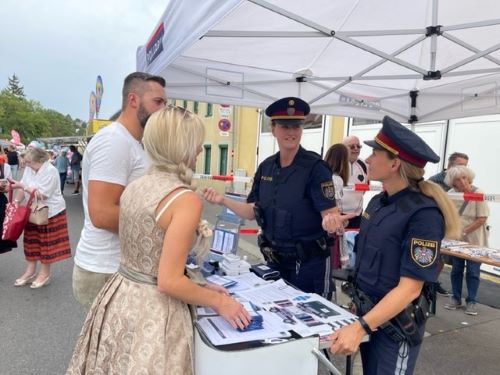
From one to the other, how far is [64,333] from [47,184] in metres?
1.89

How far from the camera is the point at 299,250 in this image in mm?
2320

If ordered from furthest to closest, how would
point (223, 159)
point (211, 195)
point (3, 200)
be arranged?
1. point (223, 159)
2. point (3, 200)
3. point (211, 195)

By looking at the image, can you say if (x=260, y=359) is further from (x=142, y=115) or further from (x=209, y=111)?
(x=209, y=111)

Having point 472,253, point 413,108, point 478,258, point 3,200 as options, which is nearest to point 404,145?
point 478,258

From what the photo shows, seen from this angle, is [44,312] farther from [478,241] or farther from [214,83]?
[478,241]

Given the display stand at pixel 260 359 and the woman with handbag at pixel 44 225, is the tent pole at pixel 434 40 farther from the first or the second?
the woman with handbag at pixel 44 225

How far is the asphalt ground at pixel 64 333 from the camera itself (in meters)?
3.16

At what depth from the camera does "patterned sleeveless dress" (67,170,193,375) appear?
1.34 m

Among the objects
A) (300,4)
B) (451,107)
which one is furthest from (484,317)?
(300,4)

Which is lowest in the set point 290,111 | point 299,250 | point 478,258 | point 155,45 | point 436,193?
point 478,258

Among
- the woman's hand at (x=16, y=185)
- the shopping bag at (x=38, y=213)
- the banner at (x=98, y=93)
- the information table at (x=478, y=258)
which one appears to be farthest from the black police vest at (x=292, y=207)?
the banner at (x=98, y=93)

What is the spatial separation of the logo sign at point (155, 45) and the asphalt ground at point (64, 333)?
8.48 ft

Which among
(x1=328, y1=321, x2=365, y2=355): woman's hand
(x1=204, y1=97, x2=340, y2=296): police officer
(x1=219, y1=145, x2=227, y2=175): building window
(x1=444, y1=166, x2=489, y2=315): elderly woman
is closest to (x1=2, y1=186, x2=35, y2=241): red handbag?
(x1=204, y1=97, x2=340, y2=296): police officer

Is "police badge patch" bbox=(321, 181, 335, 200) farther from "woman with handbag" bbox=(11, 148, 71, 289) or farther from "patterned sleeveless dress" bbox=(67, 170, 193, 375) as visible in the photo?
"woman with handbag" bbox=(11, 148, 71, 289)
